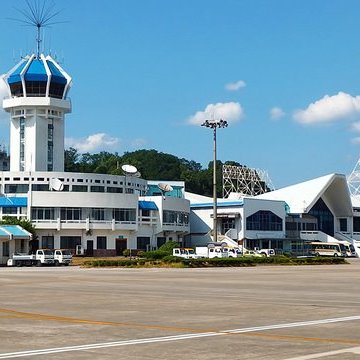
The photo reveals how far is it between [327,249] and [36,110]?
5105cm

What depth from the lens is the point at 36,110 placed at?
106188mm

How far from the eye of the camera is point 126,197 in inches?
3888

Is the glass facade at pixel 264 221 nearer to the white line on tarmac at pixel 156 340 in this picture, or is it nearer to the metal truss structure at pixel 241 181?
the metal truss structure at pixel 241 181

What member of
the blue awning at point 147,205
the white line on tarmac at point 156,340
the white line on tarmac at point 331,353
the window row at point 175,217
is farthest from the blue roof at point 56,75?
the white line on tarmac at point 331,353

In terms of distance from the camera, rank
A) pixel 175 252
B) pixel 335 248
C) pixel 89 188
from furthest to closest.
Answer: pixel 335 248, pixel 89 188, pixel 175 252

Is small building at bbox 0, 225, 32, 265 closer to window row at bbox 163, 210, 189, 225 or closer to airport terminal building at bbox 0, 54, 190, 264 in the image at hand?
airport terminal building at bbox 0, 54, 190, 264

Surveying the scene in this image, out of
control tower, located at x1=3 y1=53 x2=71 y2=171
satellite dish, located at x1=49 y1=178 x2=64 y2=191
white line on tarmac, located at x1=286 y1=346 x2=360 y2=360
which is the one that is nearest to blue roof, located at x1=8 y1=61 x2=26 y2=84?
control tower, located at x1=3 y1=53 x2=71 y2=171

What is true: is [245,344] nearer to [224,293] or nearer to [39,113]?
[224,293]

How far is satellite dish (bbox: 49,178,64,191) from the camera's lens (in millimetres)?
95375

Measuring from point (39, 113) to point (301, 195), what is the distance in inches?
1935

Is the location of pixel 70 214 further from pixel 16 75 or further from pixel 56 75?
pixel 16 75

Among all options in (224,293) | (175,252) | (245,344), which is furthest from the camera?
(175,252)

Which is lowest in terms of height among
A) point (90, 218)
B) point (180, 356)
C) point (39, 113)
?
point (180, 356)

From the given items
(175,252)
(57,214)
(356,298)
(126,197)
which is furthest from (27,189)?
(356,298)
